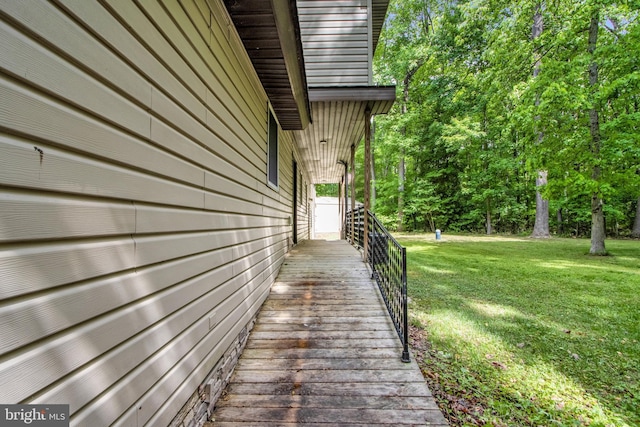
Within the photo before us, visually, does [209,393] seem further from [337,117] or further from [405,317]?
[337,117]

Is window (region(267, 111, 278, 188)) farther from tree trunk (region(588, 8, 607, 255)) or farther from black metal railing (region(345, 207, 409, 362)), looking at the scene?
tree trunk (region(588, 8, 607, 255))

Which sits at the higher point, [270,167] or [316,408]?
[270,167]

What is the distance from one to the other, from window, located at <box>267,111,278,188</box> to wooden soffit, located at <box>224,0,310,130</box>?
1.22 ft

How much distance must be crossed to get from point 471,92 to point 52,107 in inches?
765

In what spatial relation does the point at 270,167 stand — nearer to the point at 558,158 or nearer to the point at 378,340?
the point at 378,340

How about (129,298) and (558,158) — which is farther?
(558,158)

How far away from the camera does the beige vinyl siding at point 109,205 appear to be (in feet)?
2.63

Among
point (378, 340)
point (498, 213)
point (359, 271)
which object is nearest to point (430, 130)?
point (498, 213)

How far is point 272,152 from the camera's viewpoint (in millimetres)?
4375

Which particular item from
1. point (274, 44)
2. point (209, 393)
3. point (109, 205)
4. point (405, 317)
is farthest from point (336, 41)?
point (209, 393)

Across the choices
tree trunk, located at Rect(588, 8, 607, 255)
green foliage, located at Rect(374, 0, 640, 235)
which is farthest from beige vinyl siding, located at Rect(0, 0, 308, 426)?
tree trunk, located at Rect(588, 8, 607, 255)

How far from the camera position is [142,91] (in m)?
1.32
